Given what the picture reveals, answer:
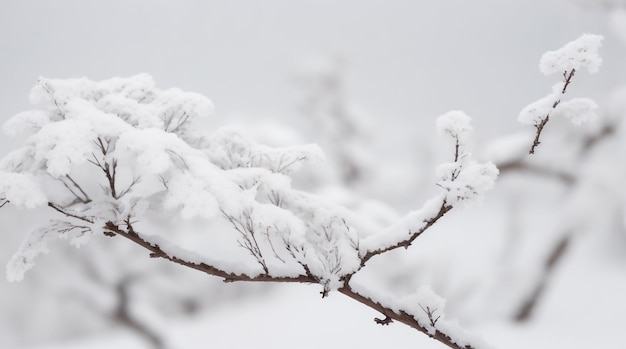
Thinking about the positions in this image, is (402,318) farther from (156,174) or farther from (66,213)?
(66,213)

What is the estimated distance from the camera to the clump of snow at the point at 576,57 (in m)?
1.60

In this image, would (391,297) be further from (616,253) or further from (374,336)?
(616,253)

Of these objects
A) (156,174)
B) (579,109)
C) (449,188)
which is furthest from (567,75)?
(156,174)

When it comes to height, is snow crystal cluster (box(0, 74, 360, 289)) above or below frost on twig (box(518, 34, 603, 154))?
below

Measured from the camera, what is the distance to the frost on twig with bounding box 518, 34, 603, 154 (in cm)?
161

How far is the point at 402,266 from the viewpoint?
6930mm

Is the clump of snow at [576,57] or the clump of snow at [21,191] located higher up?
the clump of snow at [576,57]

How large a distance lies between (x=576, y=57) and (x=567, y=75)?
8 centimetres

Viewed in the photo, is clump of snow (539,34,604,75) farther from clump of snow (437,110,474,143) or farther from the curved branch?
the curved branch

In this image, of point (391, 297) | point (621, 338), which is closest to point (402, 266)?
point (621, 338)

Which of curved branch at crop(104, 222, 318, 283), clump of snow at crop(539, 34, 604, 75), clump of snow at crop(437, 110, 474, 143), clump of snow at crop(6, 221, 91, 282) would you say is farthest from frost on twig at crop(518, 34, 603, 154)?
clump of snow at crop(6, 221, 91, 282)

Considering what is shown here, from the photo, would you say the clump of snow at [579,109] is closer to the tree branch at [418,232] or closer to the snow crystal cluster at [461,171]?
the snow crystal cluster at [461,171]

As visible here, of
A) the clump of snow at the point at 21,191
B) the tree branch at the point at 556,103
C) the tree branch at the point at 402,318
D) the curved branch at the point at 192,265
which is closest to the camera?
the clump of snow at the point at 21,191

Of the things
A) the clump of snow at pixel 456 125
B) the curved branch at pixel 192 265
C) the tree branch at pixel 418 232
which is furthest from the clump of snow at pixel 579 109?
the curved branch at pixel 192 265
